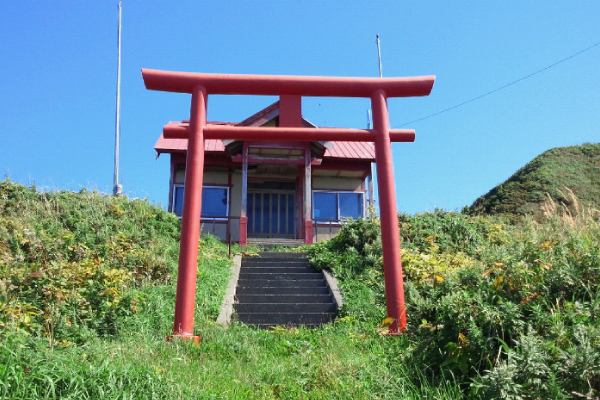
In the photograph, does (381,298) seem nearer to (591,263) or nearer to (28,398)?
(591,263)

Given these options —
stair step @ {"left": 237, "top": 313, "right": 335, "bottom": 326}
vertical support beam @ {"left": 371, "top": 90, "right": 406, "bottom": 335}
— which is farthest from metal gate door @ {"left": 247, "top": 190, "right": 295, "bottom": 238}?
vertical support beam @ {"left": 371, "top": 90, "right": 406, "bottom": 335}

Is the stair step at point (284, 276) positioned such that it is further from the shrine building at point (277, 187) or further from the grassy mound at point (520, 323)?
the shrine building at point (277, 187)

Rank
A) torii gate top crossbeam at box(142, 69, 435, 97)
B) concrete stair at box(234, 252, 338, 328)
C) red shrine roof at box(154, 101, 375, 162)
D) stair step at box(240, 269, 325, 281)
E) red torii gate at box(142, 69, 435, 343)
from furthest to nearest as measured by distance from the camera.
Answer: red shrine roof at box(154, 101, 375, 162) → stair step at box(240, 269, 325, 281) → concrete stair at box(234, 252, 338, 328) → torii gate top crossbeam at box(142, 69, 435, 97) → red torii gate at box(142, 69, 435, 343)

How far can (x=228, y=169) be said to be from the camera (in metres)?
19.3

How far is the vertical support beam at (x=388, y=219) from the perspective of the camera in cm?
686

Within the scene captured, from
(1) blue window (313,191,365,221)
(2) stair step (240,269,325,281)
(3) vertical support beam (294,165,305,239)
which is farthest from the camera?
(1) blue window (313,191,365,221)

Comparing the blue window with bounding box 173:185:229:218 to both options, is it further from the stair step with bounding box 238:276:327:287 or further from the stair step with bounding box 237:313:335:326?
the stair step with bounding box 237:313:335:326

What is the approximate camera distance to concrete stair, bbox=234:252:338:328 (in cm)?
877

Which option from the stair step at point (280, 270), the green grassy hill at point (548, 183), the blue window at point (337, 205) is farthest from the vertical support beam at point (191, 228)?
the green grassy hill at point (548, 183)

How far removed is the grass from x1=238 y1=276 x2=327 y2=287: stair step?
1245 millimetres

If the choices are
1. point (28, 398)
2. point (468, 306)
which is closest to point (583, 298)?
point (468, 306)

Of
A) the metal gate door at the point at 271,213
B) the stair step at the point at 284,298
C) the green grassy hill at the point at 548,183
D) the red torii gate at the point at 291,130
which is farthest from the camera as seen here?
the green grassy hill at the point at 548,183

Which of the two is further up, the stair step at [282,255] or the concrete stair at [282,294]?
the stair step at [282,255]

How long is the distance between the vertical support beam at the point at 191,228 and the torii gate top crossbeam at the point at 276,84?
0.20m
